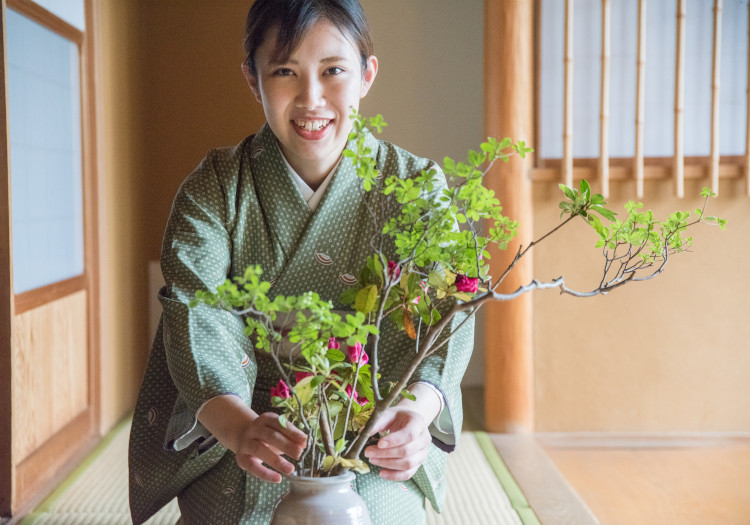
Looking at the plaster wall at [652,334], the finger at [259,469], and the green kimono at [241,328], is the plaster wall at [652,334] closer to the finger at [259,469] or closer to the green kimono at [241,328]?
the green kimono at [241,328]

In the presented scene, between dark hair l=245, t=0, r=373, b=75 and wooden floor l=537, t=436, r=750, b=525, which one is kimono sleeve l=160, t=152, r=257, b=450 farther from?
wooden floor l=537, t=436, r=750, b=525

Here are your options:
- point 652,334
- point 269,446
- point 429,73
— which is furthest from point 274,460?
point 429,73

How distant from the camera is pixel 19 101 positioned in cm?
264

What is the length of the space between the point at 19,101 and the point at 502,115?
1.81m

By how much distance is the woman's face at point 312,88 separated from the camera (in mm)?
1529

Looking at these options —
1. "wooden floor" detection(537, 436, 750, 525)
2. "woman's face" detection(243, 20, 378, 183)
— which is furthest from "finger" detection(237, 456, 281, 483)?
"wooden floor" detection(537, 436, 750, 525)

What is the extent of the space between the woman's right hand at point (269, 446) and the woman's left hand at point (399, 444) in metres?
0.13

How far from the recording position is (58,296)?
293 cm

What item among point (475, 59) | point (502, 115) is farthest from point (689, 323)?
point (475, 59)

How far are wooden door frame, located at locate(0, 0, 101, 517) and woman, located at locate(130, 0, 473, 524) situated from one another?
2.89 ft

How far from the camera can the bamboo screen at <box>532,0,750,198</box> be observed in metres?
3.23

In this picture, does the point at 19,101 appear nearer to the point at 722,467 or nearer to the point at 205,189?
the point at 205,189

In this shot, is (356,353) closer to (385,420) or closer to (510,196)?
(385,420)

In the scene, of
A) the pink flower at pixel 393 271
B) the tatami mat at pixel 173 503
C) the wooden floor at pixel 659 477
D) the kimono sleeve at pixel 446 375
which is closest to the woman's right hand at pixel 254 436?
the pink flower at pixel 393 271
